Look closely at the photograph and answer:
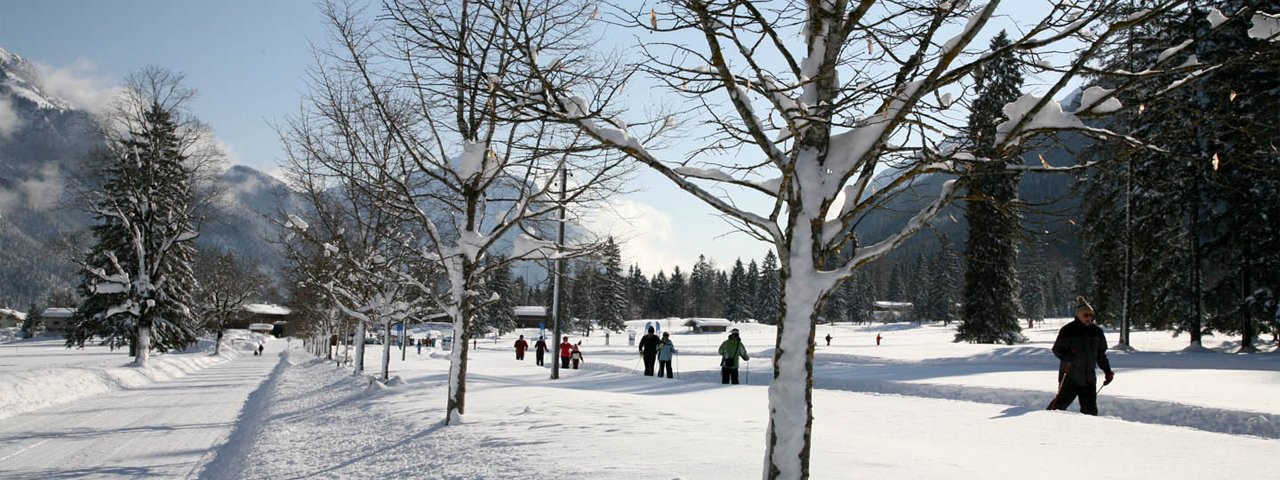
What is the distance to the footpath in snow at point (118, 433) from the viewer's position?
28.0 ft

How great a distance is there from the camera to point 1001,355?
2662 cm

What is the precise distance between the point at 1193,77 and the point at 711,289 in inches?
5807

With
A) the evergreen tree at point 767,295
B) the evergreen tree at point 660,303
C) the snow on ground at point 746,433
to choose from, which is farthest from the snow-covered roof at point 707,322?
the snow on ground at point 746,433

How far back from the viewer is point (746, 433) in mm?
7758

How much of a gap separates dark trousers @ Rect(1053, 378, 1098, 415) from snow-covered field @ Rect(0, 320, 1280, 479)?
0.74ft

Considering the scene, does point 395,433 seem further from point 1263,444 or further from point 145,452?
point 1263,444

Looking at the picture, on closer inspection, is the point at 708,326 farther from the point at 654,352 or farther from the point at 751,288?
the point at 654,352

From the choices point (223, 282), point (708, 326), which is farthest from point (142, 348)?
point (708, 326)

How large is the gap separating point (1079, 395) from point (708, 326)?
9536 cm

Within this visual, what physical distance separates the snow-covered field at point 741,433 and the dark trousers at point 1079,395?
8.9 inches

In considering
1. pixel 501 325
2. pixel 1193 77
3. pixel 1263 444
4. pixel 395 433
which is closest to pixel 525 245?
pixel 395 433

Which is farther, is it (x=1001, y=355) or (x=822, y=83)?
(x=1001, y=355)

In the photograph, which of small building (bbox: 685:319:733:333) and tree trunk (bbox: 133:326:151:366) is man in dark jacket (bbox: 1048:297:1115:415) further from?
small building (bbox: 685:319:733:333)

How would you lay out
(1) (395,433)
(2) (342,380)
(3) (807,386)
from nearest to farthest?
(3) (807,386) < (1) (395,433) < (2) (342,380)
